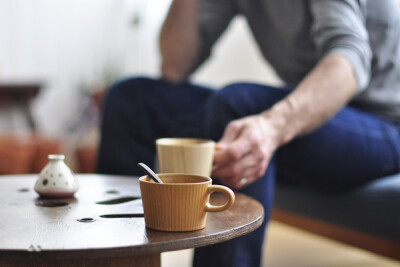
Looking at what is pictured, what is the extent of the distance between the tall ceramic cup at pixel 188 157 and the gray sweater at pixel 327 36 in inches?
16.1

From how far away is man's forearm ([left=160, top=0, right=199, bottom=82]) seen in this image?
1.54 meters

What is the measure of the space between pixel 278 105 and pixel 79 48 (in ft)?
9.29

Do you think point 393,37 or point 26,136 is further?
point 26,136

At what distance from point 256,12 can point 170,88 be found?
1.13 feet

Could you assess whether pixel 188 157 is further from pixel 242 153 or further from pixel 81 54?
pixel 81 54

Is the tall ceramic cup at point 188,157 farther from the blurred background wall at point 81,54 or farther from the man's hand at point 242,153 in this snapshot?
the blurred background wall at point 81,54

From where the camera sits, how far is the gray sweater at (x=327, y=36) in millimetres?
1112

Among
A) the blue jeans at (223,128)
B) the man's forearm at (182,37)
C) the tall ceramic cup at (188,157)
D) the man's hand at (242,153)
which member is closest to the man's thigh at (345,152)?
the blue jeans at (223,128)

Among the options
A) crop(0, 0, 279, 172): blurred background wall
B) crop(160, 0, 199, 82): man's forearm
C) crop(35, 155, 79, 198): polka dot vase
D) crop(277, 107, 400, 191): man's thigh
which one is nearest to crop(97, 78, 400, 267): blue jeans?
crop(277, 107, 400, 191): man's thigh

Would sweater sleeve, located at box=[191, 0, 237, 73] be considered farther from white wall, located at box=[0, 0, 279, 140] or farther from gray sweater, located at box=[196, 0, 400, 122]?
white wall, located at box=[0, 0, 279, 140]

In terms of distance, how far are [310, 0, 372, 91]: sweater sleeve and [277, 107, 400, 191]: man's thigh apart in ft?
0.39

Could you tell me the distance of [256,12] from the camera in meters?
1.49

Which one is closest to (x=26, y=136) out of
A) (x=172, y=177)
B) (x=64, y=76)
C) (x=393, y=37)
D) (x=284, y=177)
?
(x=64, y=76)

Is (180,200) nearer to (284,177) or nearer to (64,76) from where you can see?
(284,177)
